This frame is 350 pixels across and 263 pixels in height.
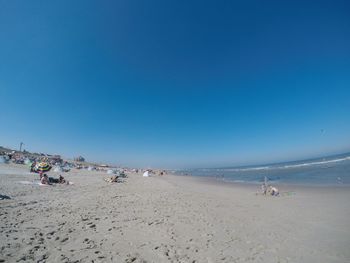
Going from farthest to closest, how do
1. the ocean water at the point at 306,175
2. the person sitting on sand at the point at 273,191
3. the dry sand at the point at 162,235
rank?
the ocean water at the point at 306,175 < the person sitting on sand at the point at 273,191 < the dry sand at the point at 162,235

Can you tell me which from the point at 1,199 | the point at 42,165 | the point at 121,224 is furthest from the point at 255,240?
the point at 42,165

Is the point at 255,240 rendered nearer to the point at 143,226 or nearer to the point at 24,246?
the point at 143,226

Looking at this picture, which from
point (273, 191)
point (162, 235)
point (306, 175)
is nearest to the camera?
point (162, 235)

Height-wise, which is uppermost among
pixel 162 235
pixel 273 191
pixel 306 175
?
pixel 306 175

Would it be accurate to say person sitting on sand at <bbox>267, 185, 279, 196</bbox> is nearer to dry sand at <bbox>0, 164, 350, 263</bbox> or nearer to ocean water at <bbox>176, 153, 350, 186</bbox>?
dry sand at <bbox>0, 164, 350, 263</bbox>

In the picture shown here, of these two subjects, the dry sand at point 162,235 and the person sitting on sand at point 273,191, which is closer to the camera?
the dry sand at point 162,235

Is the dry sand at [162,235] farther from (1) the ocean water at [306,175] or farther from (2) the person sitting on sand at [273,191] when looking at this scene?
(1) the ocean water at [306,175]

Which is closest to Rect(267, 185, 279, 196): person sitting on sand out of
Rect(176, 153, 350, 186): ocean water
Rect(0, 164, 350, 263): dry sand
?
Rect(0, 164, 350, 263): dry sand

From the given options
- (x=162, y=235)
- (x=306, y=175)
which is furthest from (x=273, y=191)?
(x=306, y=175)

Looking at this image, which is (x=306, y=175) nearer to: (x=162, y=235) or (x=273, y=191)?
(x=273, y=191)

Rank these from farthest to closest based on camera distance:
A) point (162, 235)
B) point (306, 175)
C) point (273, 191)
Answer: point (306, 175) → point (273, 191) → point (162, 235)

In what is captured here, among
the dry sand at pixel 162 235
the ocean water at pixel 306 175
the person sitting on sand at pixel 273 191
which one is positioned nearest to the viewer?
the dry sand at pixel 162 235

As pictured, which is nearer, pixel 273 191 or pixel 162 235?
pixel 162 235

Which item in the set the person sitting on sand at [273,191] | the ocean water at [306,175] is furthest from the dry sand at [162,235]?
the ocean water at [306,175]
